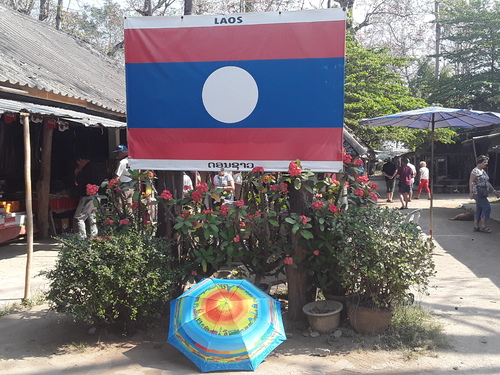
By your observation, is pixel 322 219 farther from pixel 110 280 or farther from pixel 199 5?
pixel 199 5

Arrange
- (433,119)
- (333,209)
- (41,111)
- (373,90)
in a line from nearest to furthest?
(333,209), (41,111), (433,119), (373,90)

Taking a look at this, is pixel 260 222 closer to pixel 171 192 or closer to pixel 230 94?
pixel 171 192

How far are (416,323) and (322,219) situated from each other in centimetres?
147

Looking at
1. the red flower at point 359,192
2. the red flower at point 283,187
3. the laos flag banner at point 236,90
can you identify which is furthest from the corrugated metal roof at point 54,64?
the red flower at point 359,192

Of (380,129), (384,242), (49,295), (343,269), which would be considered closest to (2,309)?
(49,295)

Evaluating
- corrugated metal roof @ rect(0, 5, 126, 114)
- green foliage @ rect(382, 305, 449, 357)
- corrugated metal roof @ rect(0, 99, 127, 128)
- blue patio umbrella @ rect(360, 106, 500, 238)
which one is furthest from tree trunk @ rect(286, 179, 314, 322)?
corrugated metal roof @ rect(0, 5, 126, 114)

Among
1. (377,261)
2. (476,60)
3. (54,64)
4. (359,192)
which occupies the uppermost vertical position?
(476,60)

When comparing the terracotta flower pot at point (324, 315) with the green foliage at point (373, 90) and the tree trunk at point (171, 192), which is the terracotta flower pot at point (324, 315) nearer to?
the tree trunk at point (171, 192)

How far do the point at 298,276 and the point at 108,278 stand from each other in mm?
1859

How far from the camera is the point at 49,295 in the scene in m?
4.25

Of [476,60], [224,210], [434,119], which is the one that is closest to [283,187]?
[224,210]

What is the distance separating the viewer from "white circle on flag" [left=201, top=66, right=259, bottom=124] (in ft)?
15.6

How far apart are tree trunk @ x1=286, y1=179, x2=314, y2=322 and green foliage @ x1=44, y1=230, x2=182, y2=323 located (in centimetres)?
121

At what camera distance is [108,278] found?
4.10 metres
